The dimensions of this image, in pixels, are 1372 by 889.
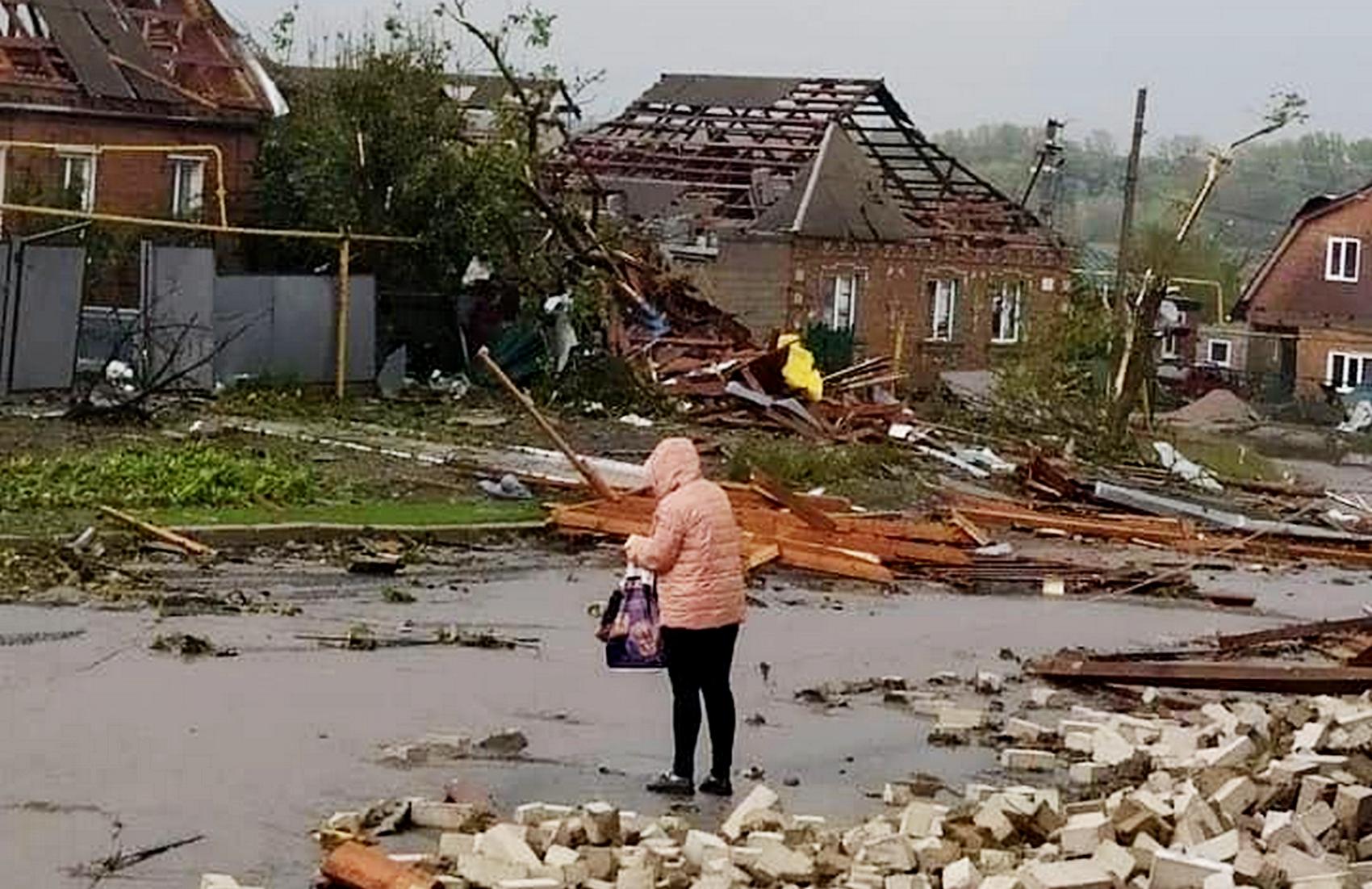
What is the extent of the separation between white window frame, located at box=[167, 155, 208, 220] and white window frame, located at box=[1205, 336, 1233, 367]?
39.4m

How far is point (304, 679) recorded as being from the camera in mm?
14273

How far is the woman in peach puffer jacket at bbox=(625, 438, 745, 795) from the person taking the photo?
11.5 metres

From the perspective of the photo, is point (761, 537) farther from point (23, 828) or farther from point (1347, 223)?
point (1347, 223)

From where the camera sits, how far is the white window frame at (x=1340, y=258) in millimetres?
A: 70562

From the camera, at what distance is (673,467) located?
11.7 metres

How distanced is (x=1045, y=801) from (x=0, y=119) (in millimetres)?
30847

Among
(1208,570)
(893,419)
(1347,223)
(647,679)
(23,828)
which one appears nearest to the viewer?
(23,828)

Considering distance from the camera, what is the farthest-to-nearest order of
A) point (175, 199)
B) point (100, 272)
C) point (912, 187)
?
point (912, 187), point (175, 199), point (100, 272)

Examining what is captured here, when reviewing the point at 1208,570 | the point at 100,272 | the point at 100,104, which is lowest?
the point at 1208,570

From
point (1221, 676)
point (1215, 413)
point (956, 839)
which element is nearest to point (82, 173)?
point (1221, 676)

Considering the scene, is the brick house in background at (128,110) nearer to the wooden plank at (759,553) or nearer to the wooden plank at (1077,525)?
the wooden plank at (1077,525)

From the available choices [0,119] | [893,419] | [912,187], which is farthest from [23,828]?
[912,187]

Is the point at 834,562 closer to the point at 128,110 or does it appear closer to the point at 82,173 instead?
the point at 82,173

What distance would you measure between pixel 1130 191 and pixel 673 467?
3637 centimetres
